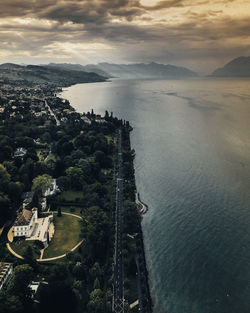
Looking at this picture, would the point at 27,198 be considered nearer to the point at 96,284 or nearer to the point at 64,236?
the point at 64,236

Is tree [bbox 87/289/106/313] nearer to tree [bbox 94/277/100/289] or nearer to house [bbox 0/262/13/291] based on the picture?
tree [bbox 94/277/100/289]

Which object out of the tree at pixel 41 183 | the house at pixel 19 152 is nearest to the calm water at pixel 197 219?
the tree at pixel 41 183

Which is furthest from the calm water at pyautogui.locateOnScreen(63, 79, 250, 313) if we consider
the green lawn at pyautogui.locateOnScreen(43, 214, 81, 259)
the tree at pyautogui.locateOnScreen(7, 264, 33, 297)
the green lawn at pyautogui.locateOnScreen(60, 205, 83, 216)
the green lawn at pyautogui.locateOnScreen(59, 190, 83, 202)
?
the tree at pyautogui.locateOnScreen(7, 264, 33, 297)

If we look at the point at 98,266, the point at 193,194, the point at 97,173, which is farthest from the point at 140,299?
the point at 97,173

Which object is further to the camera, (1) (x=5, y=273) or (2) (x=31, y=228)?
(2) (x=31, y=228)

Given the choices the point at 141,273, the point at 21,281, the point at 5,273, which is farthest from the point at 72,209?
the point at 21,281

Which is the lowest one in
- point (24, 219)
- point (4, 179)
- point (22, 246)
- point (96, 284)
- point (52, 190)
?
point (22, 246)

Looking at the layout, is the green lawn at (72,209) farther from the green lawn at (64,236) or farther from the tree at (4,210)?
the tree at (4,210)
